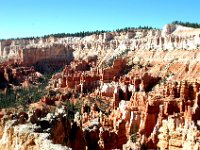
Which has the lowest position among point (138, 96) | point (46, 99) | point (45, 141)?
point (46, 99)

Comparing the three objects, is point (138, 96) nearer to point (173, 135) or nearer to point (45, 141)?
point (173, 135)

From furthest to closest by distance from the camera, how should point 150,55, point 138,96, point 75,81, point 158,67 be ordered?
point 150,55, point 158,67, point 75,81, point 138,96

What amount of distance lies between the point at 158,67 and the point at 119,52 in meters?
33.3

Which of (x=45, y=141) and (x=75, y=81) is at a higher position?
(x=45, y=141)

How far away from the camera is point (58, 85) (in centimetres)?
9619

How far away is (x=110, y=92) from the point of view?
275ft

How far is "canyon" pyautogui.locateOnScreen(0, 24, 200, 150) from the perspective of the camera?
28.8 metres

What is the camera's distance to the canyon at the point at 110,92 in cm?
Result: 2884

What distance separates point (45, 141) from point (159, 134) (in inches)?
845

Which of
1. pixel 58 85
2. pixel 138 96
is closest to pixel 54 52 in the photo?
pixel 58 85

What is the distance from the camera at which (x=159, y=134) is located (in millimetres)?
36688

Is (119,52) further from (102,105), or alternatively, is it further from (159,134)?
(159,134)

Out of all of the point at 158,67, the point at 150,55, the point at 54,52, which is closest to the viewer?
the point at 158,67

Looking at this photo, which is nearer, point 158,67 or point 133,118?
point 133,118
